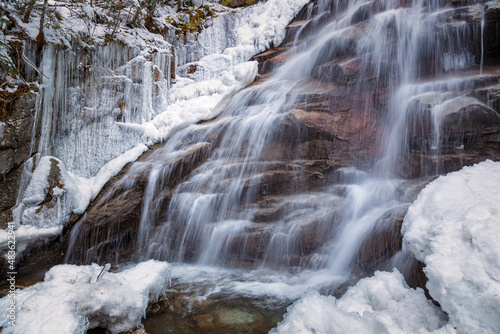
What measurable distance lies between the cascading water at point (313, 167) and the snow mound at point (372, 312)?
688 millimetres

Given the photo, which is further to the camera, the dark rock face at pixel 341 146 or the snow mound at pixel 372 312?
the dark rock face at pixel 341 146

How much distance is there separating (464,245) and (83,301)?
10.0 feet

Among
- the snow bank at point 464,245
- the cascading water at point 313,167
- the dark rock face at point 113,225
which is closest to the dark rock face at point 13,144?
the dark rock face at point 113,225

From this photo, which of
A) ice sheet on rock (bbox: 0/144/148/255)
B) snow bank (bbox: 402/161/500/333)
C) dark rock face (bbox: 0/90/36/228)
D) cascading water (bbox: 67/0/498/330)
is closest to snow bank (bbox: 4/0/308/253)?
ice sheet on rock (bbox: 0/144/148/255)

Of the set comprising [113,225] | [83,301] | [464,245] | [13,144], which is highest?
[13,144]

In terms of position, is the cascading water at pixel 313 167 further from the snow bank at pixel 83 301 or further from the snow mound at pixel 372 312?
the snow bank at pixel 83 301

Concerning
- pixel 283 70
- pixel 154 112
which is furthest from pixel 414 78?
pixel 154 112

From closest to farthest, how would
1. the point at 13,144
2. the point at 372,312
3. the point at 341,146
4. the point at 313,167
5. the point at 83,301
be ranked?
1. the point at 372,312
2. the point at 83,301
3. the point at 313,167
4. the point at 341,146
5. the point at 13,144

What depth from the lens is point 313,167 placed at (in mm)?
5113

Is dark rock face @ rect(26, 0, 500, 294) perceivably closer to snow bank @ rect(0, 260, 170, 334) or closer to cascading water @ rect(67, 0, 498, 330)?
cascading water @ rect(67, 0, 498, 330)

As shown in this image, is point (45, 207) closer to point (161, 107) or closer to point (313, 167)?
point (161, 107)

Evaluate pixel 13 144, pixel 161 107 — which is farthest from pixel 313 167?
pixel 13 144

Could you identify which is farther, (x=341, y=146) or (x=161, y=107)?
(x=161, y=107)

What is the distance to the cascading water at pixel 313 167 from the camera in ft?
13.1
